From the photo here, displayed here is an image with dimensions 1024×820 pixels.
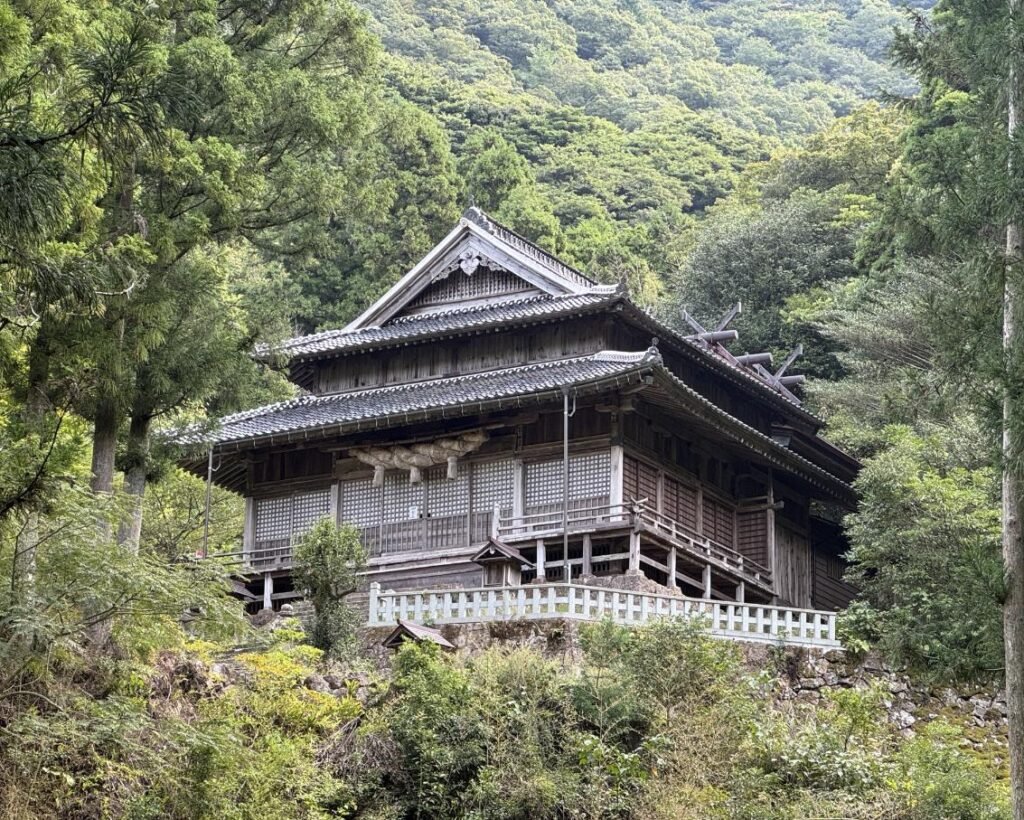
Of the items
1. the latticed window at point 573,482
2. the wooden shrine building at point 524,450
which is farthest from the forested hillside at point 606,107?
the latticed window at point 573,482

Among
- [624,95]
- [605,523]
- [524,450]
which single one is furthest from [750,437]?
[624,95]

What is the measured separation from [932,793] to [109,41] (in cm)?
1389

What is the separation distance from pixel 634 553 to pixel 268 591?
7.59m

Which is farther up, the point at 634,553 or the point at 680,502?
the point at 680,502

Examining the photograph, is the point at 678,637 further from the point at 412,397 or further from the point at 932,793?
the point at 412,397

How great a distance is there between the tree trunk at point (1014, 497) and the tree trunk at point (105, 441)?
37.7ft

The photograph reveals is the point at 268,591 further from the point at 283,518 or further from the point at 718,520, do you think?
the point at 718,520

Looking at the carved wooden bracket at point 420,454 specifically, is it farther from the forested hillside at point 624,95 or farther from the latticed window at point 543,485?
the forested hillside at point 624,95

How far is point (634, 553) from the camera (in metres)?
32.0

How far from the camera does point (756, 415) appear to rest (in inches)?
1588

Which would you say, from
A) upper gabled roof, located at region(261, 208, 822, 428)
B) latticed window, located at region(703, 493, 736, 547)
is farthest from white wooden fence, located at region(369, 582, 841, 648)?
upper gabled roof, located at region(261, 208, 822, 428)

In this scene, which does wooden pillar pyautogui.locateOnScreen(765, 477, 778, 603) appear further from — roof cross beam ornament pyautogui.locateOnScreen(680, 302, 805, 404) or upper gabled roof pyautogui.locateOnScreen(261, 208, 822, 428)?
roof cross beam ornament pyautogui.locateOnScreen(680, 302, 805, 404)

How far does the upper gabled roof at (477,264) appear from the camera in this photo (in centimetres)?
3681

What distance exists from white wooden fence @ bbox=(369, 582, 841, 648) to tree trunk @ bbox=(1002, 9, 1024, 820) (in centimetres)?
831
